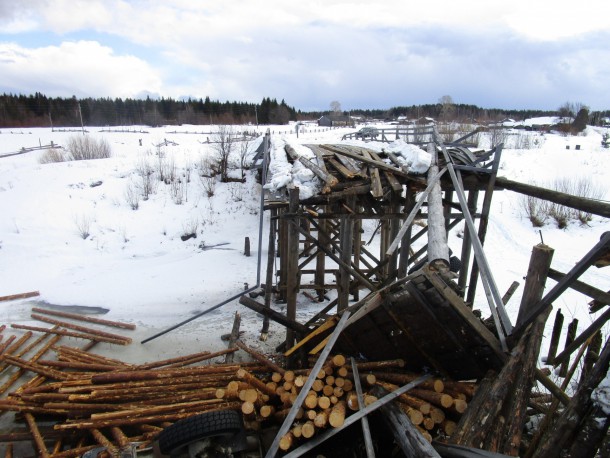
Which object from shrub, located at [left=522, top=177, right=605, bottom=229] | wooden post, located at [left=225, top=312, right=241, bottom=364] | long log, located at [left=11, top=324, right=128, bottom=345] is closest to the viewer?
wooden post, located at [left=225, top=312, right=241, bottom=364]

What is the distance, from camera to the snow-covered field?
29.3 ft

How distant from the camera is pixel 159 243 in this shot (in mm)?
14195

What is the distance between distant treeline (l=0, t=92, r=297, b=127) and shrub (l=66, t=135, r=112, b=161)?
21350 millimetres

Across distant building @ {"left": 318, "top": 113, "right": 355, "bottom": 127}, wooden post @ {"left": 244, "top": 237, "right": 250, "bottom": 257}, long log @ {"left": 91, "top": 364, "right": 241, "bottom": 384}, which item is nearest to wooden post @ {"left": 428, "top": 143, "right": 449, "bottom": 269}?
long log @ {"left": 91, "top": 364, "right": 241, "bottom": 384}

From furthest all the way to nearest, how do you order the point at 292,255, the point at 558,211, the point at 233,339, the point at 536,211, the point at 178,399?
the point at 536,211
the point at 558,211
the point at 233,339
the point at 292,255
the point at 178,399

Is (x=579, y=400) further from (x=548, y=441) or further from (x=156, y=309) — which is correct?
(x=156, y=309)

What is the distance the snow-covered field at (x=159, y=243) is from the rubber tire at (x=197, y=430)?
13.9 ft

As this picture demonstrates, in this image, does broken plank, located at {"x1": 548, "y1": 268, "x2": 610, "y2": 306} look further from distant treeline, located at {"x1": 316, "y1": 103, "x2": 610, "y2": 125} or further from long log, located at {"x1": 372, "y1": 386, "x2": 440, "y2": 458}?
distant treeline, located at {"x1": 316, "y1": 103, "x2": 610, "y2": 125}

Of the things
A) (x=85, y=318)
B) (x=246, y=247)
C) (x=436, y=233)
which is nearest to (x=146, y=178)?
(x=246, y=247)

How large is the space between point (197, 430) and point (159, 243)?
39.4 ft

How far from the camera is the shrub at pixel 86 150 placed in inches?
917

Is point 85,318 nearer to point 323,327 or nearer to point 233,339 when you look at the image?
point 233,339

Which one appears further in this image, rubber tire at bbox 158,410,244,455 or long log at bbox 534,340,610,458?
rubber tire at bbox 158,410,244,455

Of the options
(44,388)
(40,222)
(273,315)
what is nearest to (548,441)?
(273,315)
